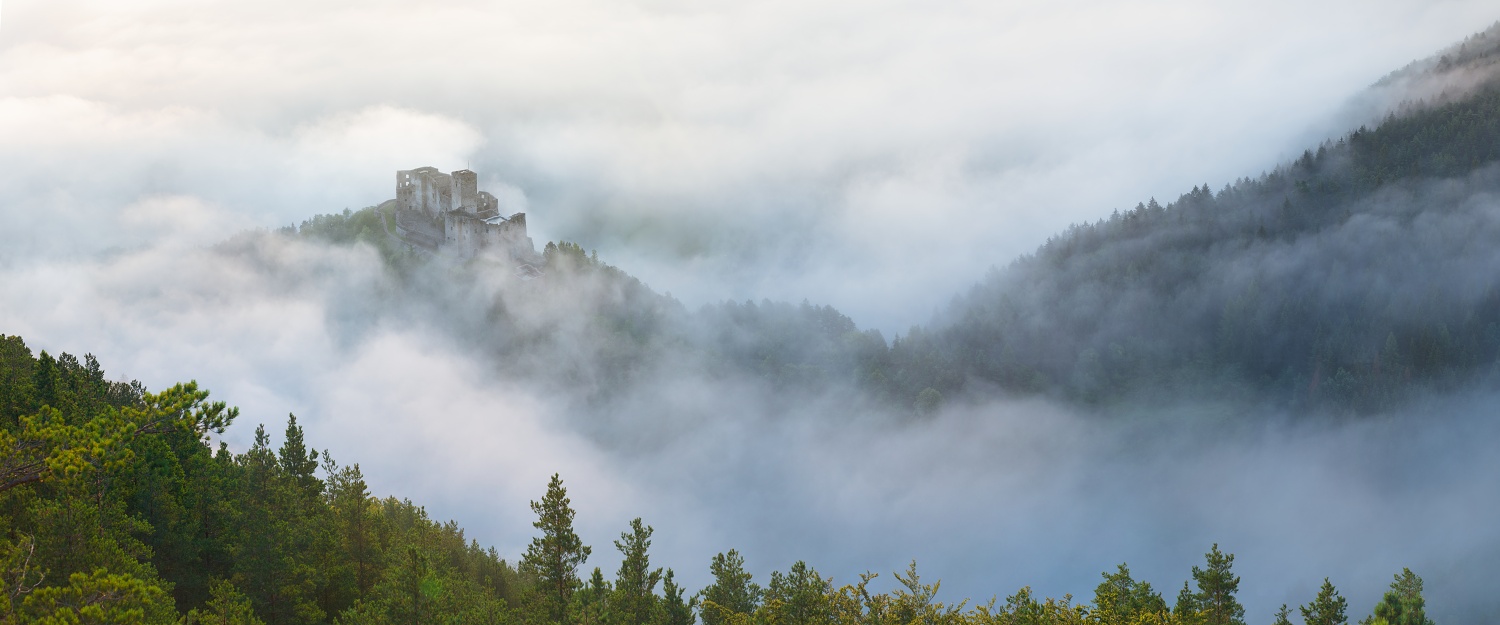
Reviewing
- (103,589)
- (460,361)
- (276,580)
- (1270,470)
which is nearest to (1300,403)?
(1270,470)

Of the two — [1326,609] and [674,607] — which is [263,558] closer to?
[674,607]

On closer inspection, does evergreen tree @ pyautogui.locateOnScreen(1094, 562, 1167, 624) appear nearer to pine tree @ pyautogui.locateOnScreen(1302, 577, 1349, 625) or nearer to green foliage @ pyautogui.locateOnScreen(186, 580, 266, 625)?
pine tree @ pyautogui.locateOnScreen(1302, 577, 1349, 625)

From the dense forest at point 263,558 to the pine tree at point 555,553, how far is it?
0.07 m

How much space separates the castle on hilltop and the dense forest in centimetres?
7161

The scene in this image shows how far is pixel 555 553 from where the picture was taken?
127ft

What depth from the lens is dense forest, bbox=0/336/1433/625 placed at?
25.4 meters

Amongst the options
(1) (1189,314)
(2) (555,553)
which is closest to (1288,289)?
(1) (1189,314)

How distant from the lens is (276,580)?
122ft

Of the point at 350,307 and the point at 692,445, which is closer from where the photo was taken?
the point at 350,307

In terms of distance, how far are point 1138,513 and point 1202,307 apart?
32122 millimetres

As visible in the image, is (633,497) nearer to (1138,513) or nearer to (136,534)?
(1138,513)

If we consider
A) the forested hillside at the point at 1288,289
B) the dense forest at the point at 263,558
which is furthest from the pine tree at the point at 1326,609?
the forested hillside at the point at 1288,289

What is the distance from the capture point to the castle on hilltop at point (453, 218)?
12238 cm

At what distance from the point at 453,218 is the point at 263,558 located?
8835cm
